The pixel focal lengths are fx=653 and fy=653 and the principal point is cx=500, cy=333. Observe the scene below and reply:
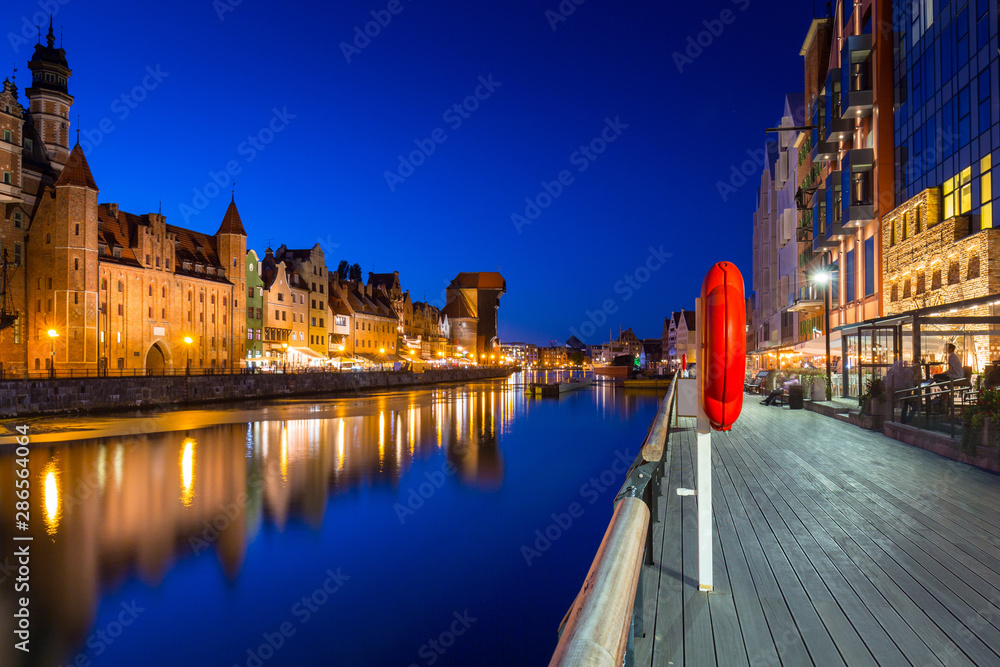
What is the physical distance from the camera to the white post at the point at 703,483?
174 inches

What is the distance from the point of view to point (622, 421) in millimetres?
43625

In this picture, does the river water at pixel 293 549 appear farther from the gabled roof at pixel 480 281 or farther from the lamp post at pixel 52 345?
the gabled roof at pixel 480 281

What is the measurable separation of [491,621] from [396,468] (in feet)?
44.0

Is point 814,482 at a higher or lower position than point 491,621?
higher

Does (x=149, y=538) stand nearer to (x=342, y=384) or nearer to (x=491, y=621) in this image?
(x=491, y=621)

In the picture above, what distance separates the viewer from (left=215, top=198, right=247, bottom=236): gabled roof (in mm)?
63438

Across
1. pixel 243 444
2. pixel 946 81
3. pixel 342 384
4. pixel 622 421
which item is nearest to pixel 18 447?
pixel 243 444

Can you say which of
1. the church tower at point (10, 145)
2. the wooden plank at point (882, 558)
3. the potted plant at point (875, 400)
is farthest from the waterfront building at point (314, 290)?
the wooden plank at point (882, 558)

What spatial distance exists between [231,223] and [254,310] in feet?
28.9

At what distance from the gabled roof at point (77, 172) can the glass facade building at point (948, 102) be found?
166 feet

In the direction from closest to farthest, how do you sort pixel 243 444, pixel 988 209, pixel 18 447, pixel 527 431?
1. pixel 988 209
2. pixel 18 447
3. pixel 243 444
4. pixel 527 431

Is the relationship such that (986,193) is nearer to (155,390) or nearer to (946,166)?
(946,166)

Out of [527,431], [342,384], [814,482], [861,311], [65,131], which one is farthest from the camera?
[342,384]

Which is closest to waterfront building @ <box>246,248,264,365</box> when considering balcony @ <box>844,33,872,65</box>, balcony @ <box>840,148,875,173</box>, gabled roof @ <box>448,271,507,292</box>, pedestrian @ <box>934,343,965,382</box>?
balcony @ <box>840,148,875,173</box>
